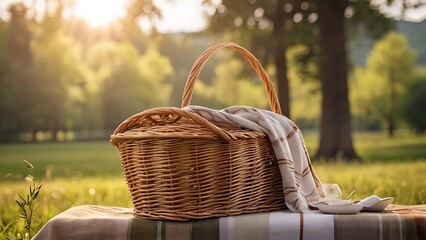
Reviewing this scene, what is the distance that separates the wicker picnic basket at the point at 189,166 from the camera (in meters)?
2.56

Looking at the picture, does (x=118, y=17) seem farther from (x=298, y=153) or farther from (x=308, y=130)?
(x=308, y=130)

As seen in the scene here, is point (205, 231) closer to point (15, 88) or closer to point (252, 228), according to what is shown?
point (252, 228)

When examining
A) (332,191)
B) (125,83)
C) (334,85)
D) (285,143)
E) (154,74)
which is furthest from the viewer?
(154,74)

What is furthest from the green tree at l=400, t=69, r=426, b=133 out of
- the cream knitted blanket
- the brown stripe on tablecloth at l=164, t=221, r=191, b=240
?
the brown stripe on tablecloth at l=164, t=221, r=191, b=240

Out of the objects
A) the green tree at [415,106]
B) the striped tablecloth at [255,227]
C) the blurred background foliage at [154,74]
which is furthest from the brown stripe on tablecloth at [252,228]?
the green tree at [415,106]

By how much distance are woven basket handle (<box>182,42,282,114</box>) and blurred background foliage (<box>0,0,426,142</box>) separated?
32.3ft

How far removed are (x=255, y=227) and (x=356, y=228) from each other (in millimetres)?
418

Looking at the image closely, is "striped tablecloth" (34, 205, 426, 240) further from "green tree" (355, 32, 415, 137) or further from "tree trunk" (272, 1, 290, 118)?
"green tree" (355, 32, 415, 137)

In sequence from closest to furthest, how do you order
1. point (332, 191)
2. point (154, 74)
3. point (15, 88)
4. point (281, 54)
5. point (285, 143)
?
point (285, 143)
point (332, 191)
point (281, 54)
point (15, 88)
point (154, 74)

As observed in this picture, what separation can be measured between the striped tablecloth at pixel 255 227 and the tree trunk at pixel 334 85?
9.46 meters

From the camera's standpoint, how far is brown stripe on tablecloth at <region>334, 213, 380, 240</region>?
2.52 meters

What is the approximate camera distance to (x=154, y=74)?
1711 inches

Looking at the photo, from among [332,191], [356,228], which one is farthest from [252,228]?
[332,191]

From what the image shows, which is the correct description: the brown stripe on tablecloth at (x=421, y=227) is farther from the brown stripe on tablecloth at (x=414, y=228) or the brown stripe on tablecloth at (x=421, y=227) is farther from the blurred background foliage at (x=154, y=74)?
the blurred background foliage at (x=154, y=74)
